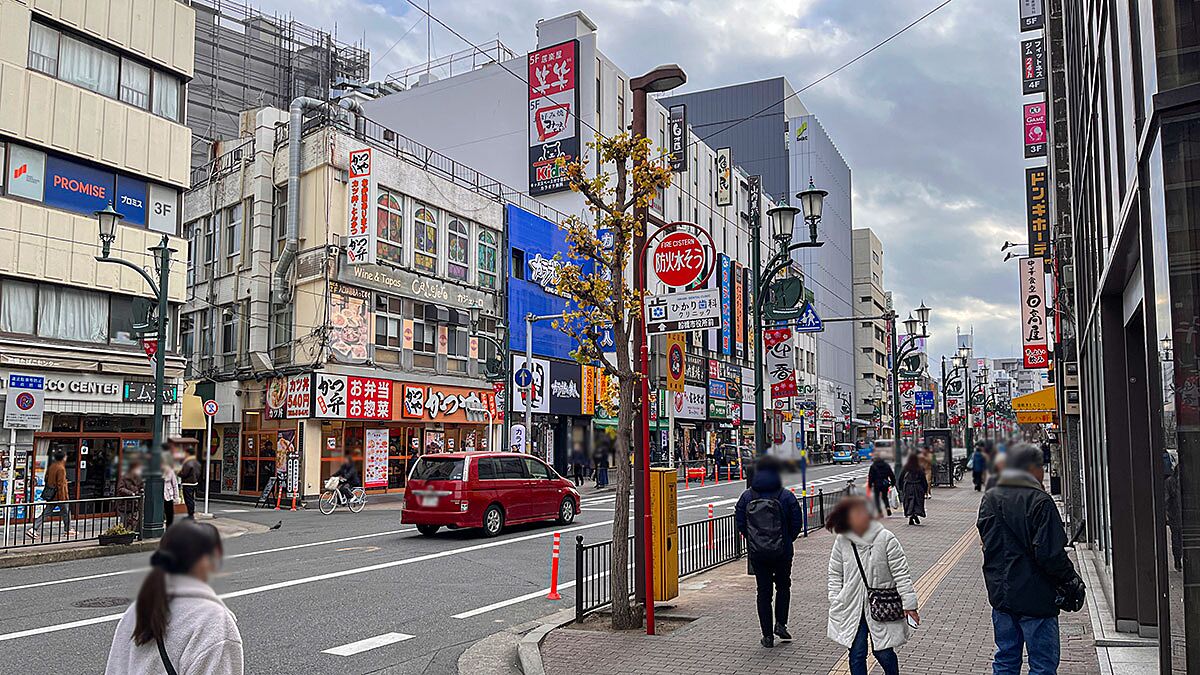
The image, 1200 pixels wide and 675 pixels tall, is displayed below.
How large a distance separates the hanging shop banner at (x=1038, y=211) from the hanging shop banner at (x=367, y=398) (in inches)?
852

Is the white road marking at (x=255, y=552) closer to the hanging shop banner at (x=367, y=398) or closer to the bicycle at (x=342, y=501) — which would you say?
the bicycle at (x=342, y=501)

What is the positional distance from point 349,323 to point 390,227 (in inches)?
161

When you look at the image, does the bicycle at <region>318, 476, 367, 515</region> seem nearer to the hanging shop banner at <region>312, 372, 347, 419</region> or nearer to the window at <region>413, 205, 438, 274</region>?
the hanging shop banner at <region>312, 372, 347, 419</region>

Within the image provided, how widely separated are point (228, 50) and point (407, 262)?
62.4 ft

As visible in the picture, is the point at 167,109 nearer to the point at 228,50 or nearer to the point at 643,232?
the point at 643,232

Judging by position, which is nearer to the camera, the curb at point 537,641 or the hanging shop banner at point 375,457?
the curb at point 537,641

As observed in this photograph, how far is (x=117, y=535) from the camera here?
57.8 feet

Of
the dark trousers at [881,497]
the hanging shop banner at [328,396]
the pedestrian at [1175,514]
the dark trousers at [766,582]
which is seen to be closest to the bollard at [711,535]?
the dark trousers at [766,582]

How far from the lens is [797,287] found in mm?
16484

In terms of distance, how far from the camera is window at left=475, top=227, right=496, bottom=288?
3941cm

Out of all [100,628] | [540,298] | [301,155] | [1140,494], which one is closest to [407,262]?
[301,155]

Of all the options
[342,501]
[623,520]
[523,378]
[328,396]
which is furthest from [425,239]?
[623,520]

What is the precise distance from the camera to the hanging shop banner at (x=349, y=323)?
32.0 meters

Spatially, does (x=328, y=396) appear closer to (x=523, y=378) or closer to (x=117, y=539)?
(x=523, y=378)
